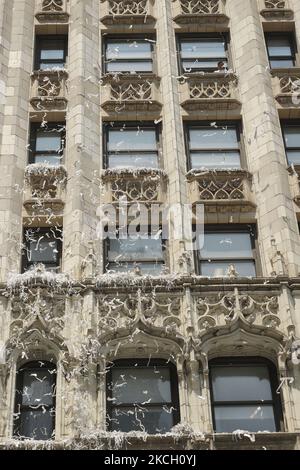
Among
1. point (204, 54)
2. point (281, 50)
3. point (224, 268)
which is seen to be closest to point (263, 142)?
point (224, 268)

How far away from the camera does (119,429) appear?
1989 cm

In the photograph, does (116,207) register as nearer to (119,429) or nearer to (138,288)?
(138,288)

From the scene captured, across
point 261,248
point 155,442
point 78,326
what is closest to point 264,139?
point 261,248

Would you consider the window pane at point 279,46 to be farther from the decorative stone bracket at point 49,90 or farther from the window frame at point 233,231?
the window frame at point 233,231

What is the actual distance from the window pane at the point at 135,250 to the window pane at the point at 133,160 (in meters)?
2.72

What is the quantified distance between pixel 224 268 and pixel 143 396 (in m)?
4.66

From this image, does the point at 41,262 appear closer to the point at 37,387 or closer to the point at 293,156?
the point at 37,387

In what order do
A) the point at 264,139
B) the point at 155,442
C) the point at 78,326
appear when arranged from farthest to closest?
the point at 264,139 < the point at 78,326 < the point at 155,442

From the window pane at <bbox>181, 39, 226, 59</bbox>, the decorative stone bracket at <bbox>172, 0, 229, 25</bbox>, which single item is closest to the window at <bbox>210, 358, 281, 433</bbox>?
the window pane at <bbox>181, 39, 226, 59</bbox>

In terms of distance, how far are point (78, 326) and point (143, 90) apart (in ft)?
30.7

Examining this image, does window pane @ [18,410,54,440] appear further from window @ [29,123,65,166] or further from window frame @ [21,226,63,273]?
window @ [29,123,65,166]

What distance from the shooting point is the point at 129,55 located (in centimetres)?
2855

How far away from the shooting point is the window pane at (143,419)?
19906mm

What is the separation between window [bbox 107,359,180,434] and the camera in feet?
65.7
